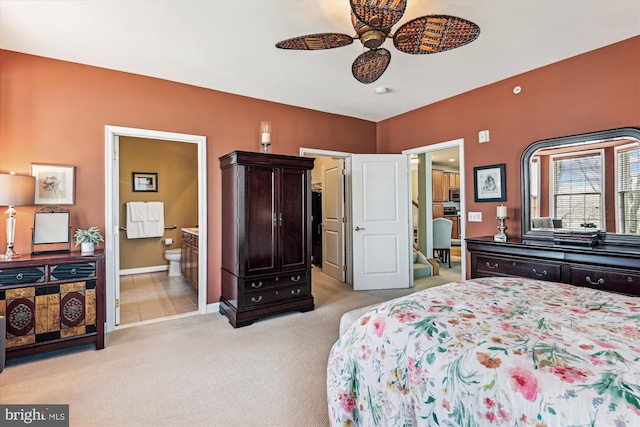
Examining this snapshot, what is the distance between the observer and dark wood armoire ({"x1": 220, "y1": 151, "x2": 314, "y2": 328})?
3.19 meters

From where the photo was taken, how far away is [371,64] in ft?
7.11

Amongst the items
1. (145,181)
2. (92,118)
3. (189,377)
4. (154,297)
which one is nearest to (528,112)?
(189,377)

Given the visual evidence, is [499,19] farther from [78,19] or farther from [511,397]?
[78,19]

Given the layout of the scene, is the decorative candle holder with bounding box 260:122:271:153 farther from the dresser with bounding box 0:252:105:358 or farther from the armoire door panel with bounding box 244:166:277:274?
the dresser with bounding box 0:252:105:358

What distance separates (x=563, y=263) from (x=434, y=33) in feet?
6.75

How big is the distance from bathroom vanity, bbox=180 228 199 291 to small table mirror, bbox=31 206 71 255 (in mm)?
1413

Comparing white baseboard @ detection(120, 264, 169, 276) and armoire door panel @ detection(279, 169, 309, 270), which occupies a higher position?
armoire door panel @ detection(279, 169, 309, 270)

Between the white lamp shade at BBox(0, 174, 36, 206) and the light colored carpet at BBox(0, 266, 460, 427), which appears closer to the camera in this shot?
the light colored carpet at BBox(0, 266, 460, 427)

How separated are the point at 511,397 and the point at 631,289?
2.09 metres

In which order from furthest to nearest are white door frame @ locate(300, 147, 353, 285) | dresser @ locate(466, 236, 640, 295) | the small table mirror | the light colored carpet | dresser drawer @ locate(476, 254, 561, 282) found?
1. white door frame @ locate(300, 147, 353, 285)
2. the small table mirror
3. dresser drawer @ locate(476, 254, 561, 282)
4. dresser @ locate(466, 236, 640, 295)
5. the light colored carpet

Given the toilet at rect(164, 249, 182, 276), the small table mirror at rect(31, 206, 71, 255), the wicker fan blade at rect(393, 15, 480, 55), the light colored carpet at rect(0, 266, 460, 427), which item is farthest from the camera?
the toilet at rect(164, 249, 182, 276)

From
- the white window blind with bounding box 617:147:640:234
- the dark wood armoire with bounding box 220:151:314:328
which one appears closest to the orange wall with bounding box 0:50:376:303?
the dark wood armoire with bounding box 220:151:314:328

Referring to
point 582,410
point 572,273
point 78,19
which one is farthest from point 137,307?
point 572,273

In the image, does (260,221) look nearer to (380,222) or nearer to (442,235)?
(380,222)
